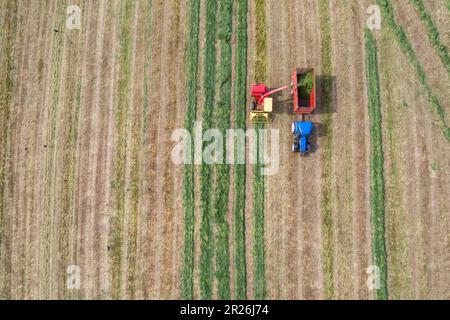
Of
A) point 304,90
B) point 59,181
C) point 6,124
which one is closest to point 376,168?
point 304,90

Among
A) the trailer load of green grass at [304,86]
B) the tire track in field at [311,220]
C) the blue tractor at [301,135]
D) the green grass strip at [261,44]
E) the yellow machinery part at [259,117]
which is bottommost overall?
the tire track in field at [311,220]

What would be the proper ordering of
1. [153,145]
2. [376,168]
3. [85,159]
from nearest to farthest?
[376,168] < [153,145] < [85,159]

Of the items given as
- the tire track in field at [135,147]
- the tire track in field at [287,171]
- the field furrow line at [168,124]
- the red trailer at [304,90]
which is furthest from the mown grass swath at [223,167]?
the tire track in field at [135,147]

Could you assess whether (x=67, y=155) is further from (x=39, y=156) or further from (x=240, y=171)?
(x=240, y=171)

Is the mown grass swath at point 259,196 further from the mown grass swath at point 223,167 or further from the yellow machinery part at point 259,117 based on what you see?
the mown grass swath at point 223,167

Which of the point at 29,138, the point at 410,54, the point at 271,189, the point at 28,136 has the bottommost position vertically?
the point at 271,189

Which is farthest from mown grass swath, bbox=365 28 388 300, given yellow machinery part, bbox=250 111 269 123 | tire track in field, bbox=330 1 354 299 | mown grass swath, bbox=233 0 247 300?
mown grass swath, bbox=233 0 247 300

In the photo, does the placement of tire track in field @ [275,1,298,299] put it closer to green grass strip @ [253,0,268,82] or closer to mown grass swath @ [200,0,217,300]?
green grass strip @ [253,0,268,82]
